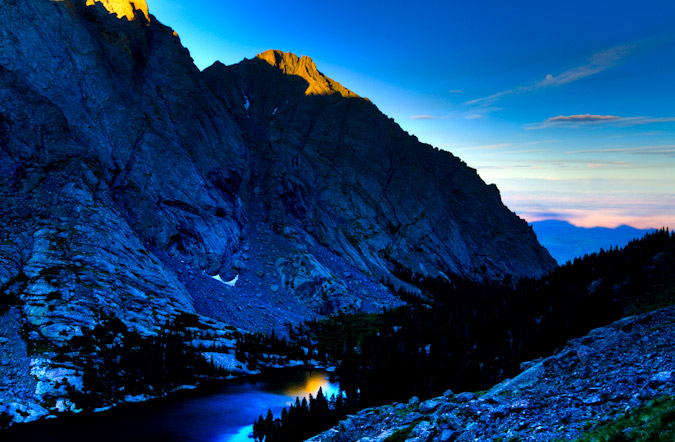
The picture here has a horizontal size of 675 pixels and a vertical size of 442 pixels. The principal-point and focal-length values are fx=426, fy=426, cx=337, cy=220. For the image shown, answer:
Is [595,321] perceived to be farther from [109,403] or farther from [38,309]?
[38,309]

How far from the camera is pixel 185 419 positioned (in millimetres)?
92375

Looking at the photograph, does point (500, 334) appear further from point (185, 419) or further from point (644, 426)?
point (644, 426)

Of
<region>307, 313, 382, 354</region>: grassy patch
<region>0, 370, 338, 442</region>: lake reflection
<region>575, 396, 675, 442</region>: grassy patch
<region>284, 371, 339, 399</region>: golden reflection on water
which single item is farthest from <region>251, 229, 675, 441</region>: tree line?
<region>575, 396, 675, 442</region>: grassy patch

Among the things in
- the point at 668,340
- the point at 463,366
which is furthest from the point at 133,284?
the point at 668,340

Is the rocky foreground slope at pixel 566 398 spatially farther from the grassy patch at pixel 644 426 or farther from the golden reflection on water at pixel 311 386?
the golden reflection on water at pixel 311 386

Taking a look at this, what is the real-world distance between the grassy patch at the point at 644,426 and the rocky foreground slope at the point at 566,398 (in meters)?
1.76

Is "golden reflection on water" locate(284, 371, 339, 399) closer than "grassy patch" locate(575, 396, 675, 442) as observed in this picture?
No

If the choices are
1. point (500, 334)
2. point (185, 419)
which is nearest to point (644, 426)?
point (185, 419)

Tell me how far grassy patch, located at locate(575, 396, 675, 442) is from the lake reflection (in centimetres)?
7605

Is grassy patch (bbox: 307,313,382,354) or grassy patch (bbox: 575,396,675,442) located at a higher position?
grassy patch (bbox: 575,396,675,442)

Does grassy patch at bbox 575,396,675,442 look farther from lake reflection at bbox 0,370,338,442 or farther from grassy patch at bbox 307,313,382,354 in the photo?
grassy patch at bbox 307,313,382,354

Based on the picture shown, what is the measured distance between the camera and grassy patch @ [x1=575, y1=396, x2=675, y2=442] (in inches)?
809

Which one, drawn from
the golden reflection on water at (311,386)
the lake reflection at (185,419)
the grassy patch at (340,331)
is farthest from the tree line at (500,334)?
the lake reflection at (185,419)

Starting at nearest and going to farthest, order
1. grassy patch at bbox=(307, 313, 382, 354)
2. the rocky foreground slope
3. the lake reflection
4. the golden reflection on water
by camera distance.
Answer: the rocky foreground slope
the lake reflection
the golden reflection on water
grassy patch at bbox=(307, 313, 382, 354)
